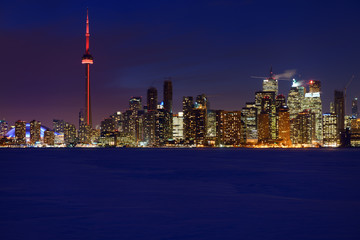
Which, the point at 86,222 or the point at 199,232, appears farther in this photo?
the point at 86,222

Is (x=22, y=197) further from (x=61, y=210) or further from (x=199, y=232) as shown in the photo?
(x=199, y=232)

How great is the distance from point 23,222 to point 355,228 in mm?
23464

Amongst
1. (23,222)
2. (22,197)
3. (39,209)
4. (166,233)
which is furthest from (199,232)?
(22,197)

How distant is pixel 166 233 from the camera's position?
3053 cm

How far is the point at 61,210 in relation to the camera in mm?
40875

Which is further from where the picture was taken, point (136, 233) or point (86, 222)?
point (86, 222)

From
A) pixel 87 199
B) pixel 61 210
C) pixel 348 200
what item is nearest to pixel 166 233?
A: pixel 61 210

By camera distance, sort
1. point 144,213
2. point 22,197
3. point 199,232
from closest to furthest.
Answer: point 199,232, point 144,213, point 22,197

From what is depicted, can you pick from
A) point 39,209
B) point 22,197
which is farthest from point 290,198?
point 22,197

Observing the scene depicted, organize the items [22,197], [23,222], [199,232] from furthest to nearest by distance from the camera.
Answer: [22,197] → [23,222] → [199,232]

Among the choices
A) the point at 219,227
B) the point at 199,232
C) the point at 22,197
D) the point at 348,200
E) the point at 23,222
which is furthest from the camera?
the point at 22,197

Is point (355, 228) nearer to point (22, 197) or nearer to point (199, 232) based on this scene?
point (199, 232)

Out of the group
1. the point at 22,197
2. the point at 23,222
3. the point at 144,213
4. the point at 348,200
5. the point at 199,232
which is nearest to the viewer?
the point at 199,232

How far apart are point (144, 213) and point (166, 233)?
8694 mm
